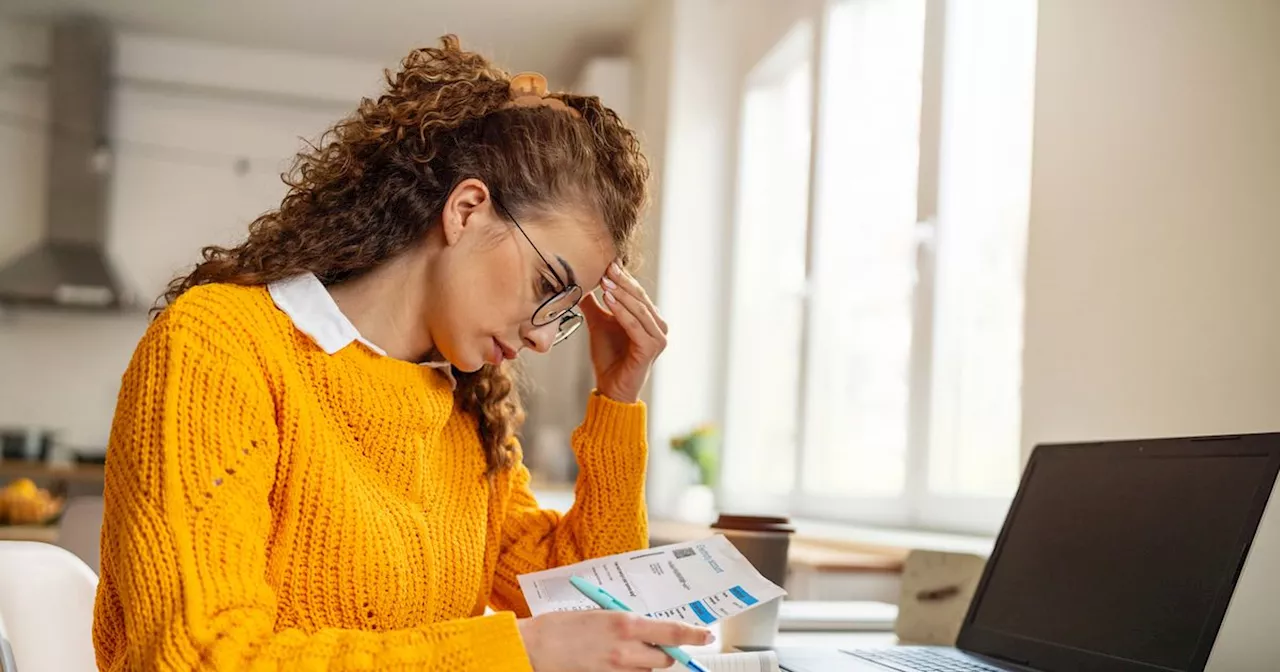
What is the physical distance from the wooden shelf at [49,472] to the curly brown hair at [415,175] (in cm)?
373

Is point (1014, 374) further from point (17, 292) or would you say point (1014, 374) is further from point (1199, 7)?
point (17, 292)

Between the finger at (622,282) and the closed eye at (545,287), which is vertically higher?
the finger at (622,282)

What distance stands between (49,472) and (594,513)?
12.6 feet

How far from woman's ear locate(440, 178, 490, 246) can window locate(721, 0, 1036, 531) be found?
4.56 ft

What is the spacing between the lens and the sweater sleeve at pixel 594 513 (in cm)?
136

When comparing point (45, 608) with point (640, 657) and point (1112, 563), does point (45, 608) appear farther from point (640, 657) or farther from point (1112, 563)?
point (1112, 563)

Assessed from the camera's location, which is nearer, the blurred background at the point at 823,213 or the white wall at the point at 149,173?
the blurred background at the point at 823,213

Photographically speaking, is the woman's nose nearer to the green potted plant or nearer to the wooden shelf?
the green potted plant

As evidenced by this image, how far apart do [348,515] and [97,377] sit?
4.72 metres

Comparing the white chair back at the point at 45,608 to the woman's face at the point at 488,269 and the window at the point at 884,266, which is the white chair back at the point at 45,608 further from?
the window at the point at 884,266

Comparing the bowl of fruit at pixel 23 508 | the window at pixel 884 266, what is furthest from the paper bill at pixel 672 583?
the bowl of fruit at pixel 23 508

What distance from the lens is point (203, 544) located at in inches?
33.7

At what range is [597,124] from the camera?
120cm

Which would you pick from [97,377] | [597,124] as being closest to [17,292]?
[97,377]
